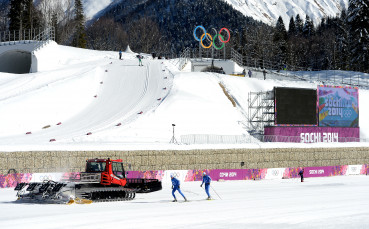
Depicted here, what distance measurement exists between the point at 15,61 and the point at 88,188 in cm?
5752

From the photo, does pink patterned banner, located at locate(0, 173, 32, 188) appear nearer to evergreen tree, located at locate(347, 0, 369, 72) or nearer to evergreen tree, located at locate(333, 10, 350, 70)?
evergreen tree, located at locate(347, 0, 369, 72)

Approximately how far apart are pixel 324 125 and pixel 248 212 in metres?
33.1

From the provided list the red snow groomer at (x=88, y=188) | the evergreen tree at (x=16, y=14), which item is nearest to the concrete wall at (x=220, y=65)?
the evergreen tree at (x=16, y=14)

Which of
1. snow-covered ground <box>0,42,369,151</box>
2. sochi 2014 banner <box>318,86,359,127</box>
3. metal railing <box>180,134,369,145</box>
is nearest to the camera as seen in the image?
metal railing <box>180,134,369,145</box>

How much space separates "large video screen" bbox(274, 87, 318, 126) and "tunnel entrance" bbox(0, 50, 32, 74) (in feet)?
137

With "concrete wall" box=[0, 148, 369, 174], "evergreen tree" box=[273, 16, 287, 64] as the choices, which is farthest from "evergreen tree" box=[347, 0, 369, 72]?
"concrete wall" box=[0, 148, 369, 174]

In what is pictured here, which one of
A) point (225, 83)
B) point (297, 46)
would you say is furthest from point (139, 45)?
point (225, 83)

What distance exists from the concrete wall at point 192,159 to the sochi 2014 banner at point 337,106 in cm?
570

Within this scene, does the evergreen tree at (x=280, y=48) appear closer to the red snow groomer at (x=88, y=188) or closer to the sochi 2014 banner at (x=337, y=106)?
the sochi 2014 banner at (x=337, y=106)

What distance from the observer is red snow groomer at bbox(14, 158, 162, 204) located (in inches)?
806

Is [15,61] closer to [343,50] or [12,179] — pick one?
[12,179]

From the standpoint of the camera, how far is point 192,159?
114 ft

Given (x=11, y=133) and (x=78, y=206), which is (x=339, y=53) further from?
(x=78, y=206)

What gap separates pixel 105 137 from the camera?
39312 mm
